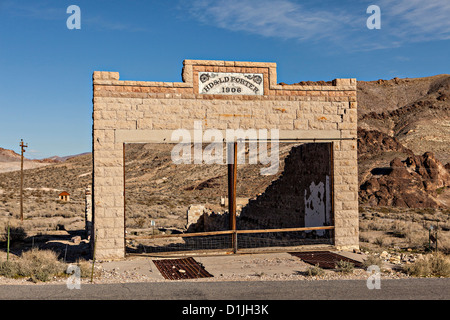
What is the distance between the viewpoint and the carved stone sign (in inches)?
536

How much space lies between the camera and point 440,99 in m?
95.4

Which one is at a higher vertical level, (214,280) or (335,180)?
(335,180)

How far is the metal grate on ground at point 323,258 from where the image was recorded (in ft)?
39.6

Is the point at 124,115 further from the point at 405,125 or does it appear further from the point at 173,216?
the point at 405,125

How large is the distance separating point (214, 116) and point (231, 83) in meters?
1.16

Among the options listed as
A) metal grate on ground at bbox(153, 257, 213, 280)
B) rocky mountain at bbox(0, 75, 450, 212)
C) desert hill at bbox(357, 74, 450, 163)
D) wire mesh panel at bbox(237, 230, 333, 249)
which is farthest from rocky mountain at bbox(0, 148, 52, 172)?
metal grate on ground at bbox(153, 257, 213, 280)

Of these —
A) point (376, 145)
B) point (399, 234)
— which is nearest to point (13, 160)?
point (376, 145)

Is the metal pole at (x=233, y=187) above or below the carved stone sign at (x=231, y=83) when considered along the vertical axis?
below

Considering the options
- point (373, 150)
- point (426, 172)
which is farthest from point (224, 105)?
point (373, 150)

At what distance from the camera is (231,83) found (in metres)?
13.8

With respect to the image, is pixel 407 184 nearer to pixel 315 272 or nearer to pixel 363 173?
pixel 363 173

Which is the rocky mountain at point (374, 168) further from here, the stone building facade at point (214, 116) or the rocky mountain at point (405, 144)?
the stone building facade at point (214, 116)

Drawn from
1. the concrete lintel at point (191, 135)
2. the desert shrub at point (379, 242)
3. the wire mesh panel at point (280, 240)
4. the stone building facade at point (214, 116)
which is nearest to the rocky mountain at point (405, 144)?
the desert shrub at point (379, 242)
